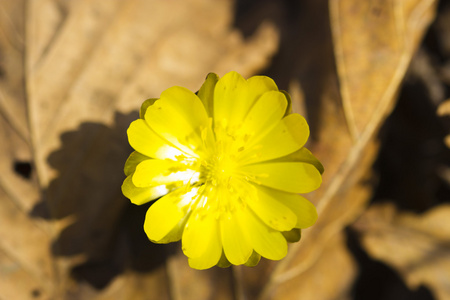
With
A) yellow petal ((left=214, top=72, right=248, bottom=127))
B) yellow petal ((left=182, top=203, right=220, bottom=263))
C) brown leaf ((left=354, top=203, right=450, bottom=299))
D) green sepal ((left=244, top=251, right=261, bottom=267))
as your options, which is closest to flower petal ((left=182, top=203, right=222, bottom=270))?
yellow petal ((left=182, top=203, right=220, bottom=263))

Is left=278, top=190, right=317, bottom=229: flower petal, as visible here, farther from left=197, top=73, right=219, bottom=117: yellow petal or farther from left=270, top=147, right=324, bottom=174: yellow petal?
left=197, top=73, right=219, bottom=117: yellow petal

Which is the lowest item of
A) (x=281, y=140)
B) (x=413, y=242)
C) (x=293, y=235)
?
(x=413, y=242)

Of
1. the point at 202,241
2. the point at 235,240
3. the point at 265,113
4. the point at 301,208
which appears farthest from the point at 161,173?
the point at 301,208

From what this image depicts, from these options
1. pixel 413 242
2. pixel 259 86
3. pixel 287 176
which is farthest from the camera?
pixel 413 242

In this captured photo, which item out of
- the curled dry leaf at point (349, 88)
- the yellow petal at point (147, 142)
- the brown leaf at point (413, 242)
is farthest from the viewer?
the brown leaf at point (413, 242)

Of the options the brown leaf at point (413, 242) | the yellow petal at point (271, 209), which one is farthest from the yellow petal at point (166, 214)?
the brown leaf at point (413, 242)

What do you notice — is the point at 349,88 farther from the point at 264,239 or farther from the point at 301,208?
the point at 264,239

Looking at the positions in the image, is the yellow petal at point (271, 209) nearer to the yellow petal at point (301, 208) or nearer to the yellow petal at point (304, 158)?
the yellow petal at point (301, 208)

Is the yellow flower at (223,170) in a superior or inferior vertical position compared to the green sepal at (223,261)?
superior
